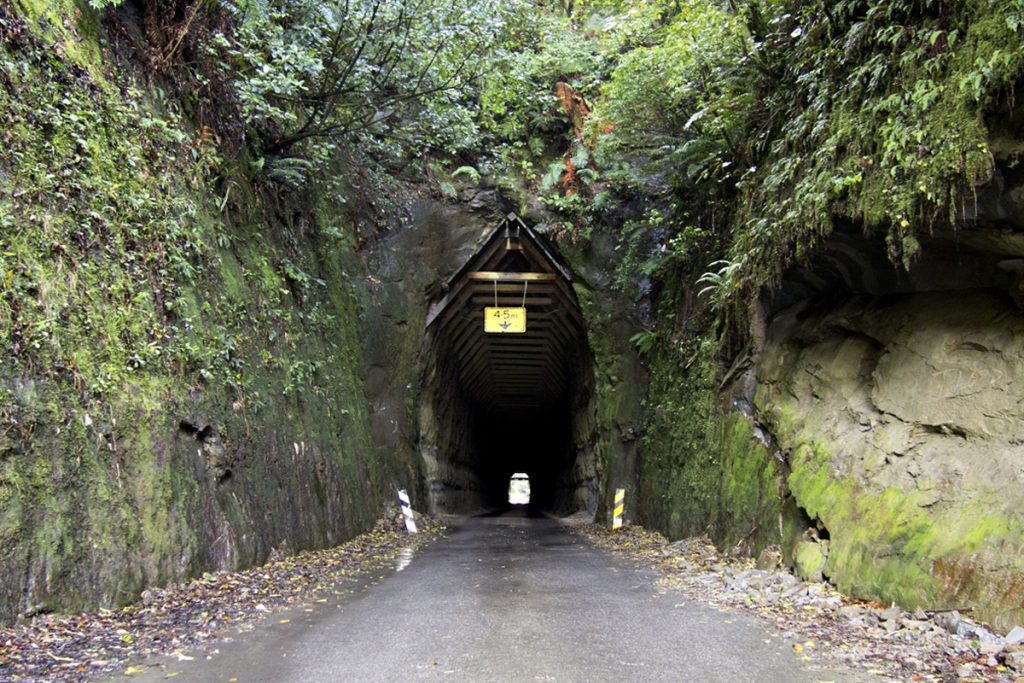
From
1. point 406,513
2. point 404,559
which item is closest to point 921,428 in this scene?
point 404,559

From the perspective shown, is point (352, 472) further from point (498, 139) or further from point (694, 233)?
point (498, 139)

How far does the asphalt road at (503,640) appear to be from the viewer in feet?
12.5

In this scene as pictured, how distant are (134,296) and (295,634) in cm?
324

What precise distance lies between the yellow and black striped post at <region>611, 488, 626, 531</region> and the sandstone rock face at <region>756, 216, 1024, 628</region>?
21.4 ft

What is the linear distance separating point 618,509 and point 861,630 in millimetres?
8881

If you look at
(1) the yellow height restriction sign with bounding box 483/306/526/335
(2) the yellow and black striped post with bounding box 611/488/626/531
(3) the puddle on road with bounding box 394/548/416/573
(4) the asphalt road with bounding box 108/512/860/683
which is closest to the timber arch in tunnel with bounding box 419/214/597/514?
(1) the yellow height restriction sign with bounding box 483/306/526/335

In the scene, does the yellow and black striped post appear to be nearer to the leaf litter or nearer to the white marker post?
the white marker post

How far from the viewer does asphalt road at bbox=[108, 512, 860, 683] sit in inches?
151

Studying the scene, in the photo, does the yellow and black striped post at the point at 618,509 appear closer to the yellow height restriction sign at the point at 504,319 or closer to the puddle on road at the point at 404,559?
the puddle on road at the point at 404,559

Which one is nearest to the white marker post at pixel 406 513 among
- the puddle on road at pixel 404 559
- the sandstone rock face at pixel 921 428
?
the puddle on road at pixel 404 559

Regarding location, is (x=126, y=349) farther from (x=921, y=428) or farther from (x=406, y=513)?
(x=406, y=513)

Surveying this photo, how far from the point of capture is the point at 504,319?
16.7 metres

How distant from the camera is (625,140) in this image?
1314 centimetres

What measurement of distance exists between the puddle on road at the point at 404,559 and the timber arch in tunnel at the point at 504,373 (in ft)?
22.2
